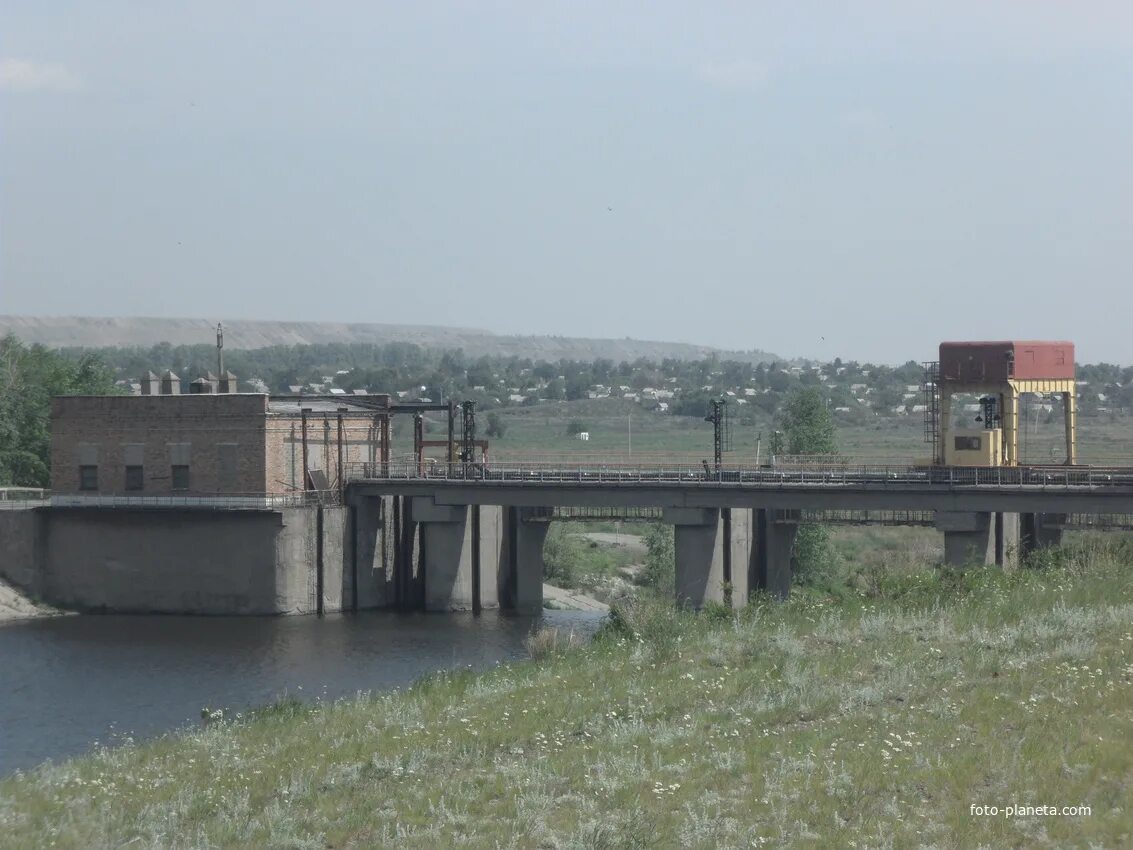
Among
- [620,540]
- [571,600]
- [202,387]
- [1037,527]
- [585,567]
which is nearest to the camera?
[1037,527]

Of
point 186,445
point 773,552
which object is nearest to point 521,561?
point 773,552

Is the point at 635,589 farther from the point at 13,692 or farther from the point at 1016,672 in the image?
the point at 1016,672

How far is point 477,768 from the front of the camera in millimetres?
23891

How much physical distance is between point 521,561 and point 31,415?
3064 cm

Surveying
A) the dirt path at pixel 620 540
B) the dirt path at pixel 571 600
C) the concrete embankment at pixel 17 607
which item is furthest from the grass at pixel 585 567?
the concrete embankment at pixel 17 607

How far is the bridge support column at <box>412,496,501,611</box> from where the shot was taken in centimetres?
6206

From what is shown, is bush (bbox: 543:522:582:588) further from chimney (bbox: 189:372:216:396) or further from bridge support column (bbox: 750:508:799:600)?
chimney (bbox: 189:372:216:396)

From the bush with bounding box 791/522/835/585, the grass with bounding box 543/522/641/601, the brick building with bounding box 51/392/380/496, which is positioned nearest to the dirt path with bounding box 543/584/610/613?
the grass with bounding box 543/522/641/601

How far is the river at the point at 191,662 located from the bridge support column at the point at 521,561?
4.00 ft

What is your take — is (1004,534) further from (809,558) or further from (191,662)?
(191,662)

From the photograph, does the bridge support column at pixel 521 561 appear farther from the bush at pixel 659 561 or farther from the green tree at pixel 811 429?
the green tree at pixel 811 429

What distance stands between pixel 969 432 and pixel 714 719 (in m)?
34.8

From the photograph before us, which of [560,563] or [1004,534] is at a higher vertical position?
[1004,534]

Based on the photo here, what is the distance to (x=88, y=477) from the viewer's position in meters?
61.4
